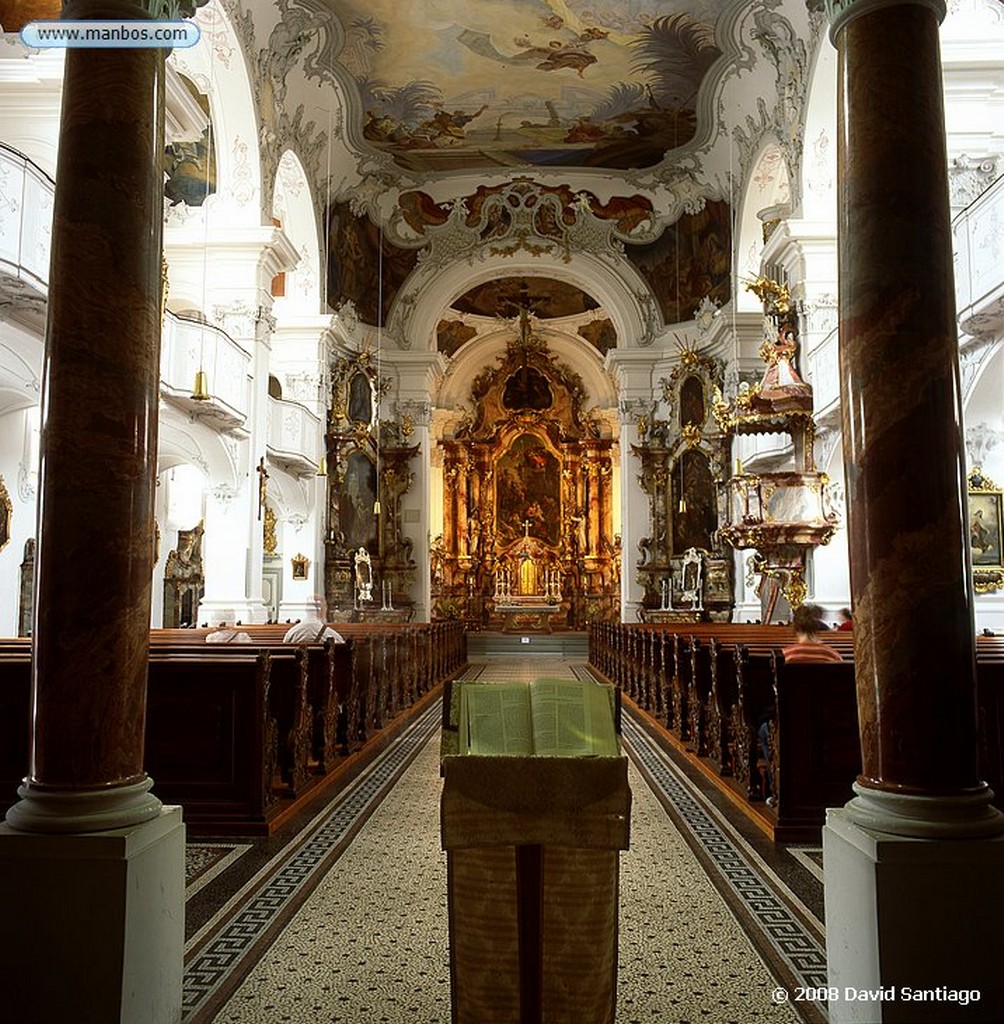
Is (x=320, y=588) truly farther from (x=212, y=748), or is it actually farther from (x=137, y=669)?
(x=137, y=669)

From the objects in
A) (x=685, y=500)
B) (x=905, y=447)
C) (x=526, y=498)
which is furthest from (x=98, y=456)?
(x=526, y=498)

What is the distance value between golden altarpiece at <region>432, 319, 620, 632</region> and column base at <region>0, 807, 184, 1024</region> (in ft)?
74.7

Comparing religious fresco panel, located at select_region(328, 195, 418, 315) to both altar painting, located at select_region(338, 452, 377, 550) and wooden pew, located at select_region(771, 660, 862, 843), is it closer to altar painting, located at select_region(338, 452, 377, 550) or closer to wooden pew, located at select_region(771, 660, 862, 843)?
altar painting, located at select_region(338, 452, 377, 550)

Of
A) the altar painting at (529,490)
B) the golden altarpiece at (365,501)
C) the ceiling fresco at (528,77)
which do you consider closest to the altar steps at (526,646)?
the golden altarpiece at (365,501)

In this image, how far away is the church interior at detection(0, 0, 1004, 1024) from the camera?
2.88 m

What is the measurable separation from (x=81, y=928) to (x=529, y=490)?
24.8 meters

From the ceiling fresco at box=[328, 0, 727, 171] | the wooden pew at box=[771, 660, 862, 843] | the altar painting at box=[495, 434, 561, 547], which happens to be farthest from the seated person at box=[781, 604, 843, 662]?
the altar painting at box=[495, 434, 561, 547]

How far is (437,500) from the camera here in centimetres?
2741

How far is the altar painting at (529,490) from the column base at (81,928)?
2436 centimetres

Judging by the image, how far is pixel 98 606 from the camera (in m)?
2.92

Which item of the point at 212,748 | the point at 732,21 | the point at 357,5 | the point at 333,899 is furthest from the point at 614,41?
the point at 333,899

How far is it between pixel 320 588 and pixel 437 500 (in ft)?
32.0

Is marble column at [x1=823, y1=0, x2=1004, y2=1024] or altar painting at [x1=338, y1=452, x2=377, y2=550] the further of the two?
altar painting at [x1=338, y1=452, x2=377, y2=550]

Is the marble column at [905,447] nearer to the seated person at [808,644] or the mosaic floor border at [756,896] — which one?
the mosaic floor border at [756,896]
